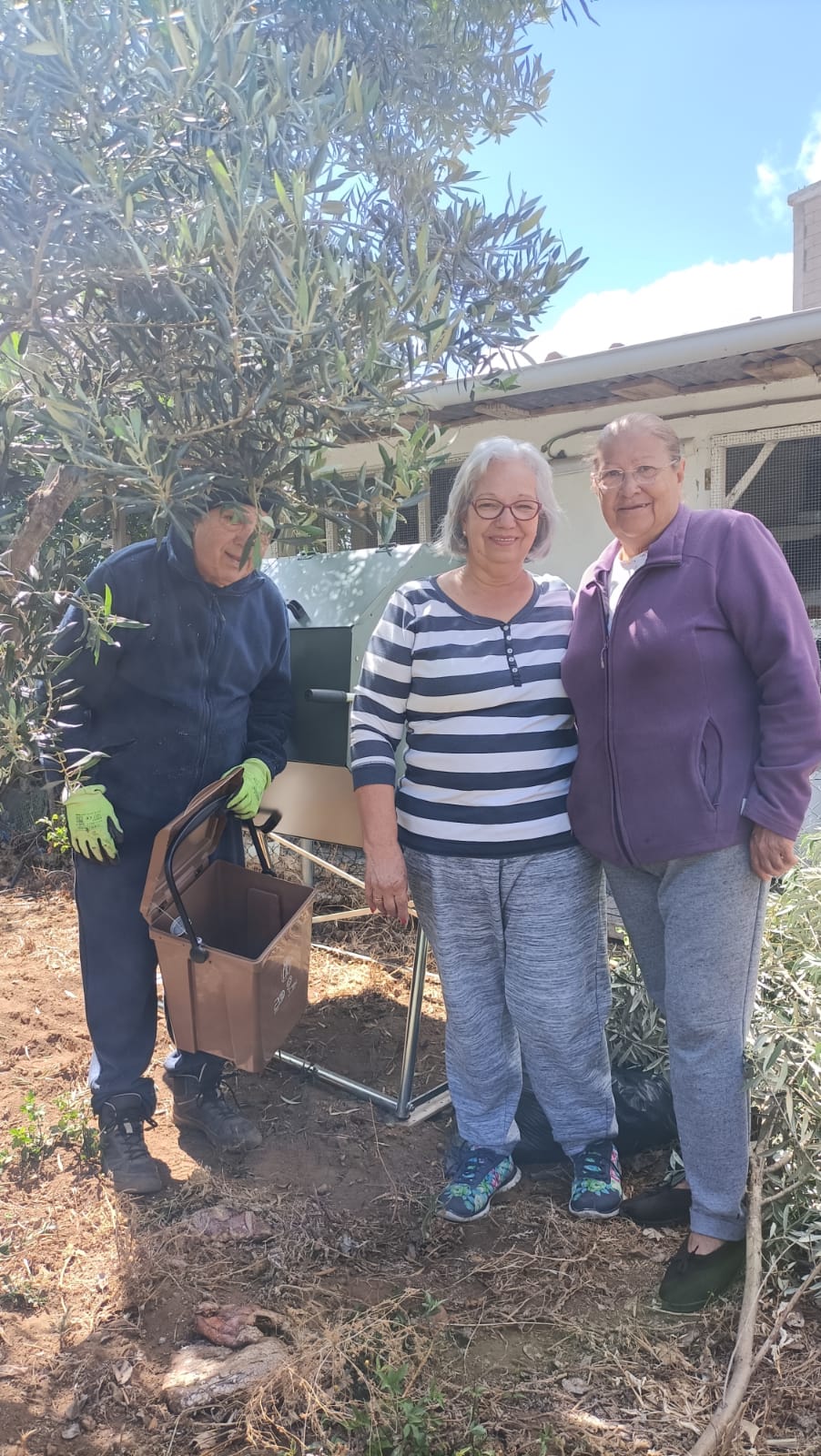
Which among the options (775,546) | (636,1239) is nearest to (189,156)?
(775,546)

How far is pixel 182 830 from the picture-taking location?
2.56 meters

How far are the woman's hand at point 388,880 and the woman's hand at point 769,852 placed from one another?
87 centimetres

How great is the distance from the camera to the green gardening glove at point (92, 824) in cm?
250

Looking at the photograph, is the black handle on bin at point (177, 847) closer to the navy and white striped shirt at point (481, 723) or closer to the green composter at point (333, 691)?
the navy and white striped shirt at point (481, 723)

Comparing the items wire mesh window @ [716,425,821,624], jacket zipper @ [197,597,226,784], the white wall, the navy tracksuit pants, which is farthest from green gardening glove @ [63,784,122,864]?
wire mesh window @ [716,425,821,624]

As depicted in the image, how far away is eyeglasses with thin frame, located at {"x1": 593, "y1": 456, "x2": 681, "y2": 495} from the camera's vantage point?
2180mm

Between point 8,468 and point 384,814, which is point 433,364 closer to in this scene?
point 8,468

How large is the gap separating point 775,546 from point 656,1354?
1.83 m

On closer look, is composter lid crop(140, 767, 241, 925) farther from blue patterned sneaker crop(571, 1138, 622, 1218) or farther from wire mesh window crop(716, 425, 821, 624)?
wire mesh window crop(716, 425, 821, 624)

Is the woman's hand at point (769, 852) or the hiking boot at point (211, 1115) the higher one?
the woman's hand at point (769, 852)

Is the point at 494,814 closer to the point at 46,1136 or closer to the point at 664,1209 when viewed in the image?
the point at 664,1209

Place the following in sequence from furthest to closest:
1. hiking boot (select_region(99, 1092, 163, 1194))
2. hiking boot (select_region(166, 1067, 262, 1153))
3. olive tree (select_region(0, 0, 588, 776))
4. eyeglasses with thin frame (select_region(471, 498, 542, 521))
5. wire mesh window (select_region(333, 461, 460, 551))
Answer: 1. wire mesh window (select_region(333, 461, 460, 551))
2. hiking boot (select_region(166, 1067, 262, 1153))
3. hiking boot (select_region(99, 1092, 163, 1194))
4. eyeglasses with thin frame (select_region(471, 498, 542, 521))
5. olive tree (select_region(0, 0, 588, 776))

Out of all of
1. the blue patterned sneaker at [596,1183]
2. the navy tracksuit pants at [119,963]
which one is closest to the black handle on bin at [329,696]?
the navy tracksuit pants at [119,963]

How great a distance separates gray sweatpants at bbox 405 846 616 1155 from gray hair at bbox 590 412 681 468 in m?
1.01
